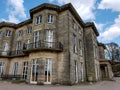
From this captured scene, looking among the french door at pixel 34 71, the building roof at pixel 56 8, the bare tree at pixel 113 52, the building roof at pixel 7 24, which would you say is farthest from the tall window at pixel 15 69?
the bare tree at pixel 113 52

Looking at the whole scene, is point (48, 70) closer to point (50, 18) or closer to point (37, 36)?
point (37, 36)

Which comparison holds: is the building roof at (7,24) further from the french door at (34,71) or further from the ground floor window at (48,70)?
the ground floor window at (48,70)

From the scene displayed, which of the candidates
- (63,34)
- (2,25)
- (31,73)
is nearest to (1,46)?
(2,25)

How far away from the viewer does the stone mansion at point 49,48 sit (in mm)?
16156

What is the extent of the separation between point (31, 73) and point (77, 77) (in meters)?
7.01

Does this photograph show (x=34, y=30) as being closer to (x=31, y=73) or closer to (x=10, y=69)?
(x=31, y=73)

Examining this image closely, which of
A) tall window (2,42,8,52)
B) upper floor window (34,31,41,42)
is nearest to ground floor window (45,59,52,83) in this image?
upper floor window (34,31,41,42)

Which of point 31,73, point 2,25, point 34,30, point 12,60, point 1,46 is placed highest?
point 2,25

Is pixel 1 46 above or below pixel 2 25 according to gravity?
below

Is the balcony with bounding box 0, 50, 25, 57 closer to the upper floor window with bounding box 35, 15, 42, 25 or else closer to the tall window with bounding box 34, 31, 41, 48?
the tall window with bounding box 34, 31, 41, 48

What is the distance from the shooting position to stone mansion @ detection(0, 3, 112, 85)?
16.2 m

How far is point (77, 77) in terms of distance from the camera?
18.5 meters

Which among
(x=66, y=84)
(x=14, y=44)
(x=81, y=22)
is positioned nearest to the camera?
(x=66, y=84)

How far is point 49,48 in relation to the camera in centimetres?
1611
